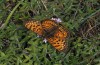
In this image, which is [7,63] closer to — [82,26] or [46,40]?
[46,40]

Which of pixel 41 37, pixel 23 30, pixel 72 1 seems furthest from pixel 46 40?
pixel 72 1

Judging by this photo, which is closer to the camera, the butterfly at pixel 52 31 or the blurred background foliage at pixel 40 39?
the butterfly at pixel 52 31

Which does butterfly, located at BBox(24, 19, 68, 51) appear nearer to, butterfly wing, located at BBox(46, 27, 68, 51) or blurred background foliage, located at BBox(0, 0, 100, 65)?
butterfly wing, located at BBox(46, 27, 68, 51)

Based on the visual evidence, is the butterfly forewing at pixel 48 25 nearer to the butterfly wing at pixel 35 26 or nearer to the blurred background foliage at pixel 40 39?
the butterfly wing at pixel 35 26

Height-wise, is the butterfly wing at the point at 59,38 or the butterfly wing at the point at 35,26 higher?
the butterfly wing at the point at 35,26

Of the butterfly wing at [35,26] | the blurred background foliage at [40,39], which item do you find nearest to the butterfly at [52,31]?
the butterfly wing at [35,26]

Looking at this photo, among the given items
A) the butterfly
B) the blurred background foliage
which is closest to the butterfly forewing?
the butterfly
